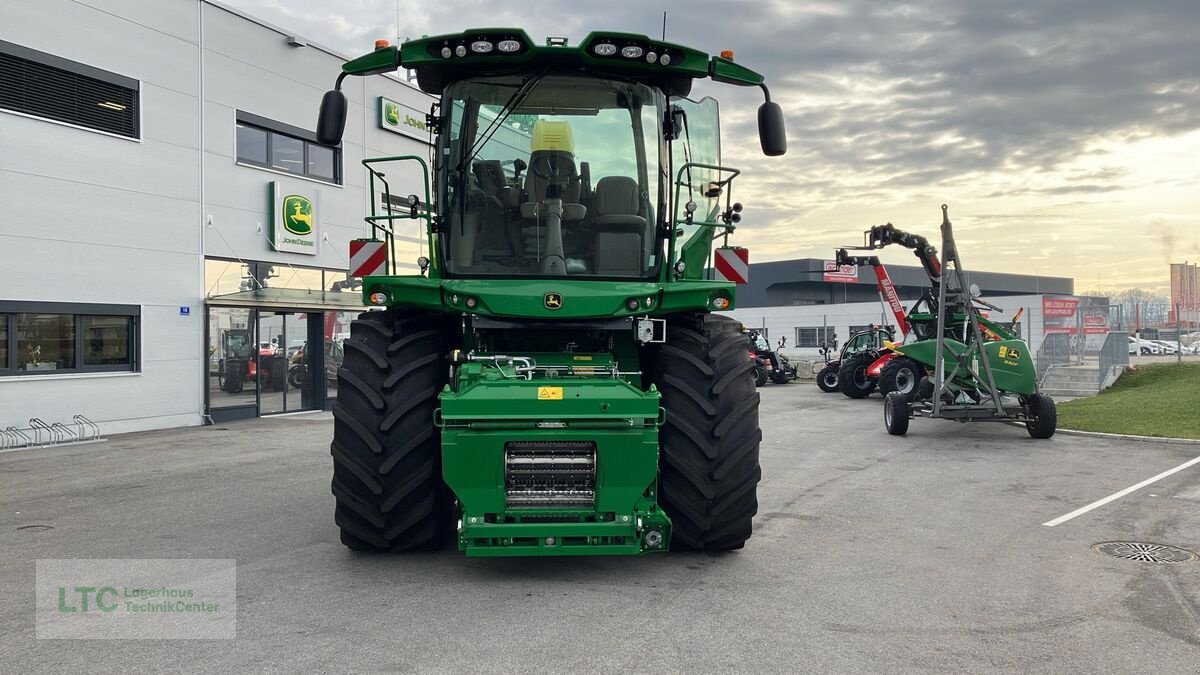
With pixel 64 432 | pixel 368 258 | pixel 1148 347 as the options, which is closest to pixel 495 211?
pixel 368 258

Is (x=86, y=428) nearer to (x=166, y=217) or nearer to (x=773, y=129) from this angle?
(x=166, y=217)

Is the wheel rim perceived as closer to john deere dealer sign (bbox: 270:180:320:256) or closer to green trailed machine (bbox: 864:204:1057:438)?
green trailed machine (bbox: 864:204:1057:438)

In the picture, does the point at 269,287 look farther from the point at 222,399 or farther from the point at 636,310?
the point at 636,310

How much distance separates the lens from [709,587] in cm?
494

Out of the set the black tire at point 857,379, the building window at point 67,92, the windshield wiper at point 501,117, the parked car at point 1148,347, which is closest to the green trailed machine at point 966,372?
the black tire at point 857,379

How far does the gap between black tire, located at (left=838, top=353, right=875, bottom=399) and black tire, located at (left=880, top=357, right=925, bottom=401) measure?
2625 millimetres

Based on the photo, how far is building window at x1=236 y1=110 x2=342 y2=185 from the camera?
56.2ft

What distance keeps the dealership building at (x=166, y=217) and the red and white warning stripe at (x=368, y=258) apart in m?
4.86

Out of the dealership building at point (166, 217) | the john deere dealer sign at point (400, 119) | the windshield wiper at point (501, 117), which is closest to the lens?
the windshield wiper at point (501, 117)

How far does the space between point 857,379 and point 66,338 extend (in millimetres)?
17313

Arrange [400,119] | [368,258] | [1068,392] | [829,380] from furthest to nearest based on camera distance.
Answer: [829,380] → [400,119] → [1068,392] → [368,258]

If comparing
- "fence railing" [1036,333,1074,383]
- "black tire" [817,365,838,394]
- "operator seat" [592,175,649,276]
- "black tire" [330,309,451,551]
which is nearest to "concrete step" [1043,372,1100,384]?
"fence railing" [1036,333,1074,383]

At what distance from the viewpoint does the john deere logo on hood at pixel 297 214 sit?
58.4 feet

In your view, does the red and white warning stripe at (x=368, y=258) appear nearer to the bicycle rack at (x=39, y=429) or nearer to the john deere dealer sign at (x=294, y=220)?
the bicycle rack at (x=39, y=429)
